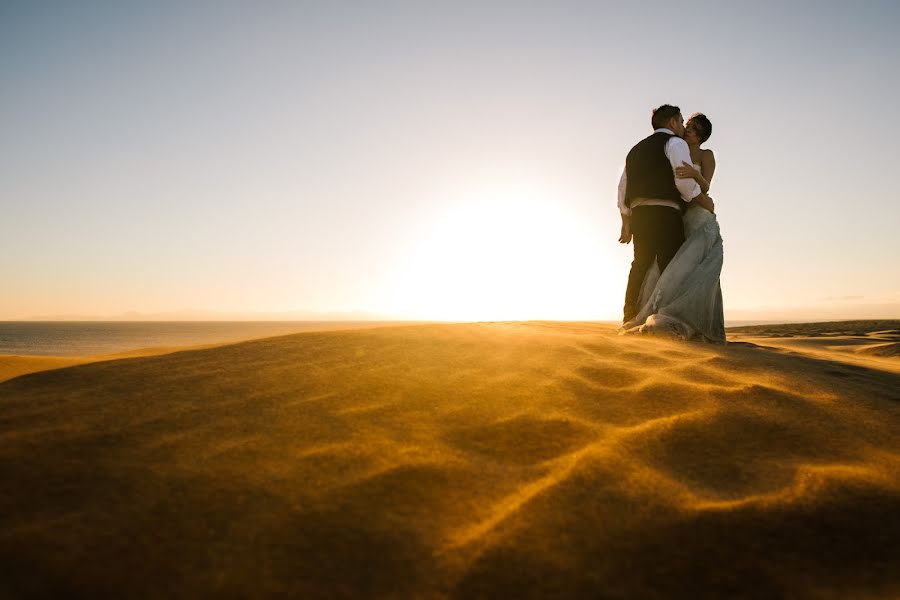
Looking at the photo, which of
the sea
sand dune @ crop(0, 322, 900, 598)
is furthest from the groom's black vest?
the sea

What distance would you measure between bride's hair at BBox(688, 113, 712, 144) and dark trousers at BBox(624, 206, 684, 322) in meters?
0.84

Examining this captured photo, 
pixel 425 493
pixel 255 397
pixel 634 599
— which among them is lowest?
pixel 634 599

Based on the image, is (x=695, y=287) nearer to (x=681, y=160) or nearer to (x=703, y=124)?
(x=681, y=160)

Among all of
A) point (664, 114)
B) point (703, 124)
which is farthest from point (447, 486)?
point (703, 124)

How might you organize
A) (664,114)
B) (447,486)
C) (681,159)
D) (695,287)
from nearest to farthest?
1. (447,486)
2. (695,287)
3. (681,159)
4. (664,114)

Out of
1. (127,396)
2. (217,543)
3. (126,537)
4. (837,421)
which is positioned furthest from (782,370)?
(127,396)

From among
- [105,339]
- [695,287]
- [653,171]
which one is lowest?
[105,339]

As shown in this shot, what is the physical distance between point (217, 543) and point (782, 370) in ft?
8.70

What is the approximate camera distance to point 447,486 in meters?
1.28

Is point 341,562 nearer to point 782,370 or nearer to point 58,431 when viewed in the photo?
point 58,431

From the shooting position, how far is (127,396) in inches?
75.7

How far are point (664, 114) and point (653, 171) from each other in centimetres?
65

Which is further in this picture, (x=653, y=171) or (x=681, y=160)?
(x=653, y=171)

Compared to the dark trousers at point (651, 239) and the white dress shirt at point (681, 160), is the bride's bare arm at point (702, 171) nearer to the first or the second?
the white dress shirt at point (681, 160)
